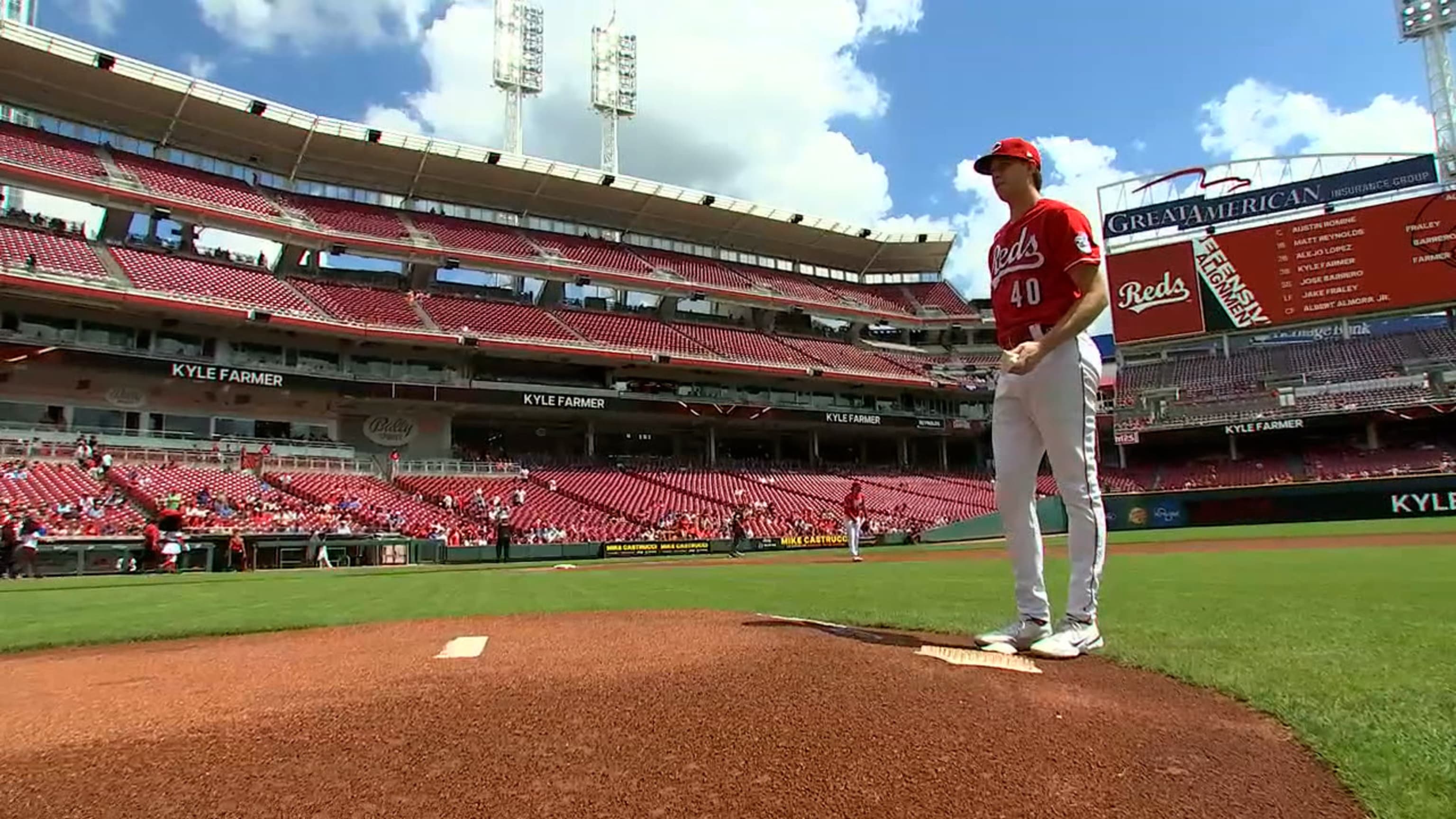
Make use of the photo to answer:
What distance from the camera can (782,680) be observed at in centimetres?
332

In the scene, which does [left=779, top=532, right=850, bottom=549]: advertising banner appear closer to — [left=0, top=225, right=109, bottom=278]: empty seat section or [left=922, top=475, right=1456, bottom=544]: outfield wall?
[left=922, top=475, right=1456, bottom=544]: outfield wall

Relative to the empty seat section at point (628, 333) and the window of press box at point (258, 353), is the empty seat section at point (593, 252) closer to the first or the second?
the empty seat section at point (628, 333)

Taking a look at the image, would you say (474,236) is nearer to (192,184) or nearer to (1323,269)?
(192,184)

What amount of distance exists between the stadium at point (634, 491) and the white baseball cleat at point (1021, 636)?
37 cm

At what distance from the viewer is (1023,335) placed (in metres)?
4.39

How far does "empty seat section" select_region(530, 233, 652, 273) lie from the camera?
146ft

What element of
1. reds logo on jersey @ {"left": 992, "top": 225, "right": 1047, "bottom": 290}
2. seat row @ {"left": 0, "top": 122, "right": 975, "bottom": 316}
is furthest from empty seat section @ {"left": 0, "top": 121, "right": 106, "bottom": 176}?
reds logo on jersey @ {"left": 992, "top": 225, "right": 1047, "bottom": 290}

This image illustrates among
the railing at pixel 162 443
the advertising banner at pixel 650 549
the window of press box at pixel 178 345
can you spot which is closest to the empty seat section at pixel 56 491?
the railing at pixel 162 443

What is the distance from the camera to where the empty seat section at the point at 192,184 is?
33.2 meters

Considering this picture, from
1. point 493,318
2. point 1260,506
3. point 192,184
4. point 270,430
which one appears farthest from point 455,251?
point 1260,506

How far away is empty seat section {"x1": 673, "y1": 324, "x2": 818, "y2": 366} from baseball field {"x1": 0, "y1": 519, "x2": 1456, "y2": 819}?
126ft

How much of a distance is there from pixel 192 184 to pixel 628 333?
19.7 metres

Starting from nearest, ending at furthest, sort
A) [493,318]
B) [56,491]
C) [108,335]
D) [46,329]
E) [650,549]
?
[56,491]
[46,329]
[650,549]
[108,335]
[493,318]

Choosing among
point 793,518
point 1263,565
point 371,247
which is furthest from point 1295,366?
point 371,247
